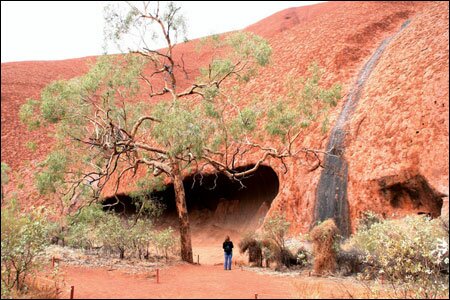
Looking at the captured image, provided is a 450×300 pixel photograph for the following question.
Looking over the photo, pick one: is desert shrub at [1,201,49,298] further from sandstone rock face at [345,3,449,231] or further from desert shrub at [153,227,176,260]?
sandstone rock face at [345,3,449,231]

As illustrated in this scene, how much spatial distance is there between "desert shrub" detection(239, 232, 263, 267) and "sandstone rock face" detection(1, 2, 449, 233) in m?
2.93

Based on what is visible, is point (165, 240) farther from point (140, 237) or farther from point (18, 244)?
point (18, 244)

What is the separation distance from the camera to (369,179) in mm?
16109

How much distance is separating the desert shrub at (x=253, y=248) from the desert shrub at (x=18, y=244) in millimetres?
8002

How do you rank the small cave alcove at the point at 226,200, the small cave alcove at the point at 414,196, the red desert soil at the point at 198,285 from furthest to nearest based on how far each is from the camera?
1. the small cave alcove at the point at 226,200
2. the small cave alcove at the point at 414,196
3. the red desert soil at the point at 198,285

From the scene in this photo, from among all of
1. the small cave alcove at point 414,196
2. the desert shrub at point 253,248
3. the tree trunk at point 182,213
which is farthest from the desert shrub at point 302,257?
the tree trunk at point 182,213

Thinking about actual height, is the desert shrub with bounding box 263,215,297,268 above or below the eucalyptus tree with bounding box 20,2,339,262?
below

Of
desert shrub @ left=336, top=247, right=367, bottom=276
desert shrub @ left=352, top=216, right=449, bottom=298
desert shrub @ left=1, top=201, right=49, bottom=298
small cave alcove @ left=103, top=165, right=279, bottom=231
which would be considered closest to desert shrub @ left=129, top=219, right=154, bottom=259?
small cave alcove @ left=103, top=165, right=279, bottom=231

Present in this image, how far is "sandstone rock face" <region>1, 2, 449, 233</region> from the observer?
14852 millimetres

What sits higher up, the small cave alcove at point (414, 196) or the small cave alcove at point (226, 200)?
the small cave alcove at point (414, 196)

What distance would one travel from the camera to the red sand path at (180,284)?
31.2 ft

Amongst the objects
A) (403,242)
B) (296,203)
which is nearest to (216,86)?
(296,203)

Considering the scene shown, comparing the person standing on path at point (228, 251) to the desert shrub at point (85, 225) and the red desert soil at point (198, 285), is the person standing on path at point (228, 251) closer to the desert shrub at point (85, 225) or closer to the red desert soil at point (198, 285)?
the red desert soil at point (198, 285)

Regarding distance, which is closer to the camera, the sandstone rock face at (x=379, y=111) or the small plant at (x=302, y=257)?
the small plant at (x=302, y=257)
